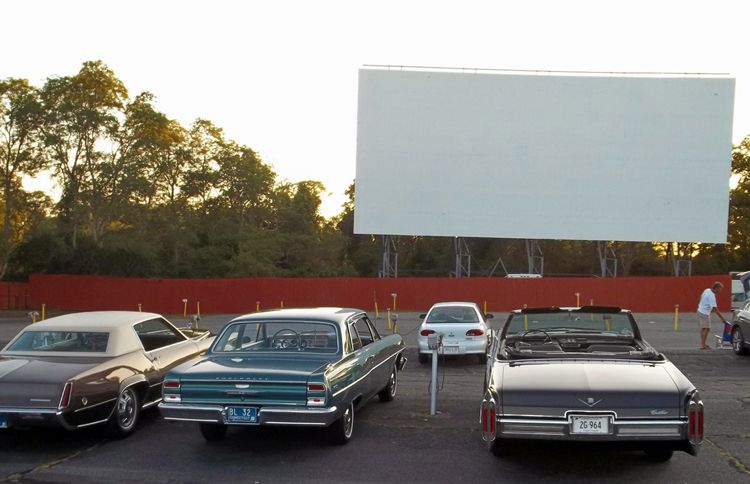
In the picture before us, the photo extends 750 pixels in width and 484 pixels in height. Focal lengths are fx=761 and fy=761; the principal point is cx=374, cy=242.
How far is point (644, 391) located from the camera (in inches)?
246

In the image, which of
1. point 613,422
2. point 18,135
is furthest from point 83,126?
point 613,422

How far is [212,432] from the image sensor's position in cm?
814

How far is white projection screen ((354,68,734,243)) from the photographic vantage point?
39.9 metres

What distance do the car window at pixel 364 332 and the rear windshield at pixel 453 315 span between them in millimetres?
6690

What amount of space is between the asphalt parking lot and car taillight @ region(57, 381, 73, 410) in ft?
1.85

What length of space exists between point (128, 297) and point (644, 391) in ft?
124

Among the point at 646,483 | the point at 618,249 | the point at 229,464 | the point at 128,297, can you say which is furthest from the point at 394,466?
the point at 618,249

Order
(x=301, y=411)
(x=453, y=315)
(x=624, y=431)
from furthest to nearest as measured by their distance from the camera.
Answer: (x=453, y=315) → (x=301, y=411) → (x=624, y=431)

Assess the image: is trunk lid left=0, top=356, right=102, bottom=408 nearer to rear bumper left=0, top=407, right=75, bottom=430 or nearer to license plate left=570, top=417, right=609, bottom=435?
rear bumper left=0, top=407, right=75, bottom=430

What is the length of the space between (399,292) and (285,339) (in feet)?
100

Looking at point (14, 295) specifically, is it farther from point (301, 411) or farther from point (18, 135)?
point (301, 411)

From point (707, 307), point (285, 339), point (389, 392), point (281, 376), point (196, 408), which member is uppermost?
point (285, 339)

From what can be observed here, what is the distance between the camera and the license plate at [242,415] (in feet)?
23.5

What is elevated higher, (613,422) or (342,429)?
(613,422)
